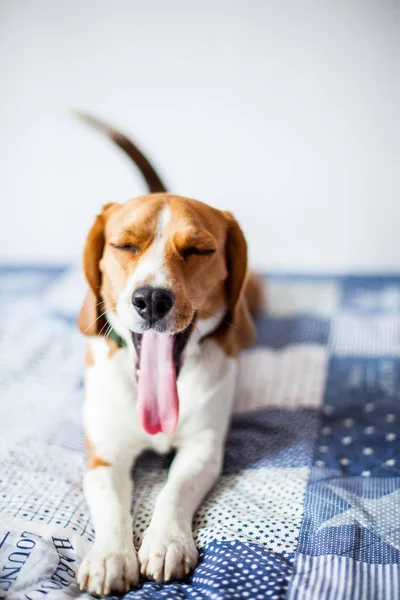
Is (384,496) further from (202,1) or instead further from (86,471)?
(202,1)

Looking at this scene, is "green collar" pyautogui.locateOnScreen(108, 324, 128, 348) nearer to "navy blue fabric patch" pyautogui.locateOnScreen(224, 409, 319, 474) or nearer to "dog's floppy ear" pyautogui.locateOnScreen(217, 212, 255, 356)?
"dog's floppy ear" pyautogui.locateOnScreen(217, 212, 255, 356)

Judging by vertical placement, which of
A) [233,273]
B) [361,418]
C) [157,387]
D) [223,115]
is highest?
[223,115]

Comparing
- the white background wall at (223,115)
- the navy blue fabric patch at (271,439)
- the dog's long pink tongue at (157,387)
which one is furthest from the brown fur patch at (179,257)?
the white background wall at (223,115)

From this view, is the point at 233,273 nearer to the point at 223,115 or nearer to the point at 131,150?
the point at 131,150

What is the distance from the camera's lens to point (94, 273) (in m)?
1.79

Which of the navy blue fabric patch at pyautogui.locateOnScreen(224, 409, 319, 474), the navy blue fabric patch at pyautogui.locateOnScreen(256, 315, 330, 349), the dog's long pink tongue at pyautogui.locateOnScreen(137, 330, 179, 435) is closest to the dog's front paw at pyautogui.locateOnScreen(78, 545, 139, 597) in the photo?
A: the dog's long pink tongue at pyautogui.locateOnScreen(137, 330, 179, 435)

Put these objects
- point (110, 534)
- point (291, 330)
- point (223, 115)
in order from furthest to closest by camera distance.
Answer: point (223, 115) → point (291, 330) → point (110, 534)

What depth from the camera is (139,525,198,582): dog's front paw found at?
1355mm

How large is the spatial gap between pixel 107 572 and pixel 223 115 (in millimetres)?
2620

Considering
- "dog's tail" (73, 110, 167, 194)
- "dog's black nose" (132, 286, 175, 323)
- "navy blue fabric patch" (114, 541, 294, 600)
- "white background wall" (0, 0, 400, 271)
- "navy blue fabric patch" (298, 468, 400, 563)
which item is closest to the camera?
"navy blue fabric patch" (114, 541, 294, 600)

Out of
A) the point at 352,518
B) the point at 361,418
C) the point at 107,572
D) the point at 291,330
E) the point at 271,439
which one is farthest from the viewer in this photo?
the point at 291,330

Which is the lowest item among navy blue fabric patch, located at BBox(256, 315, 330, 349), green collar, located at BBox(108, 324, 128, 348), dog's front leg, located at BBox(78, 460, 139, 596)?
dog's front leg, located at BBox(78, 460, 139, 596)

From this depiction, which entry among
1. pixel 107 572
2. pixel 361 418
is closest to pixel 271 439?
pixel 361 418

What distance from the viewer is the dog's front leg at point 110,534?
132 cm
